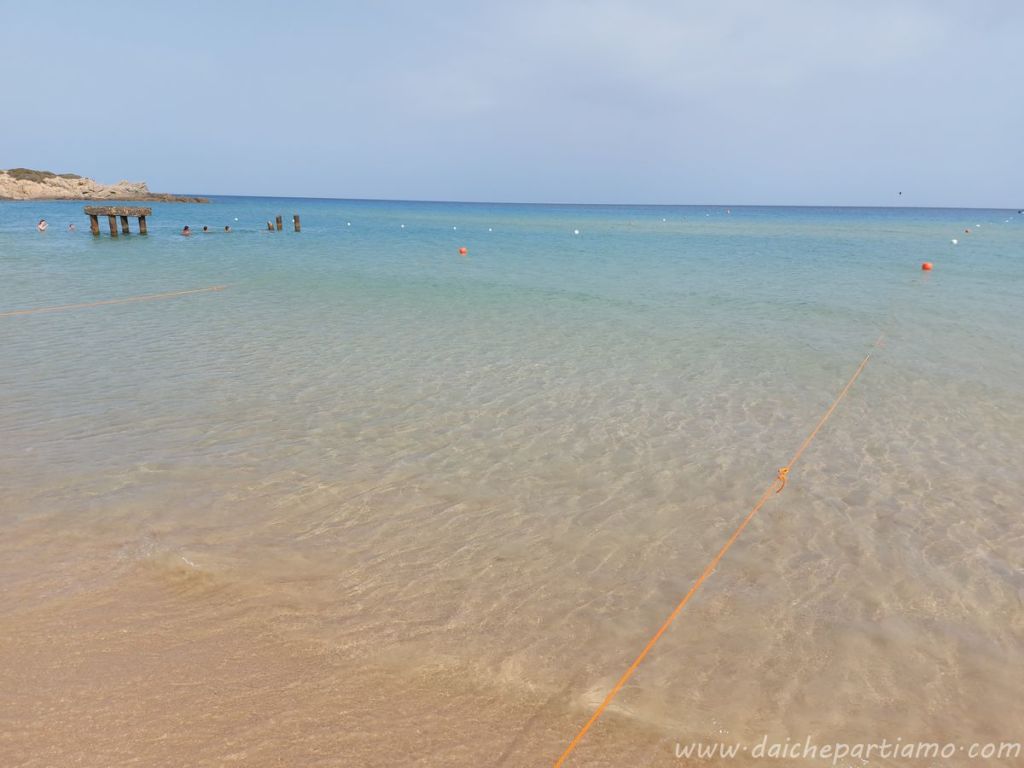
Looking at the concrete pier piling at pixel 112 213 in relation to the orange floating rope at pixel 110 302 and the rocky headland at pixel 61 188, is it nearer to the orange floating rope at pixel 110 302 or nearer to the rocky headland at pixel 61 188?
the orange floating rope at pixel 110 302

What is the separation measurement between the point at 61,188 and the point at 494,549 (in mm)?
138004

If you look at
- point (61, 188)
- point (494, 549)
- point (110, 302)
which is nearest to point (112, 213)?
point (110, 302)

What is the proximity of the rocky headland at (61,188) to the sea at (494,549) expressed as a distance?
121 meters

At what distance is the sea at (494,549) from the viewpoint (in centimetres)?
351

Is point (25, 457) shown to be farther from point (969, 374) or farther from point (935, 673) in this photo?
point (969, 374)

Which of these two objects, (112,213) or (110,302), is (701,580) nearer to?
(110,302)

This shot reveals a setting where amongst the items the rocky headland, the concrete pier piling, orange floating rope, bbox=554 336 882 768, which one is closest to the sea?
orange floating rope, bbox=554 336 882 768

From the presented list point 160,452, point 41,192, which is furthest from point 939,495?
point 41,192

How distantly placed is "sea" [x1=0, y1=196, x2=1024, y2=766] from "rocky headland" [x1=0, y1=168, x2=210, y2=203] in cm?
12133

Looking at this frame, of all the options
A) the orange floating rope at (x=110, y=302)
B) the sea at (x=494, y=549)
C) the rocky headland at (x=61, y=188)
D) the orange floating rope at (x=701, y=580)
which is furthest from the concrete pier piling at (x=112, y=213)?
the rocky headland at (x=61, y=188)

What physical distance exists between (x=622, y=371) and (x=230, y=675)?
8.25 metres

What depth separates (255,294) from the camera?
62.3ft

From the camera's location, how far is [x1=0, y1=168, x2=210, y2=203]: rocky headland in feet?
340

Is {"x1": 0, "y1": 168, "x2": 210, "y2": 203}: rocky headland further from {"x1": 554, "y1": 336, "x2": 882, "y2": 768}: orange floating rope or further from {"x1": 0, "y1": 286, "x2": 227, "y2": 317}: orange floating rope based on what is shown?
{"x1": 554, "y1": 336, "x2": 882, "y2": 768}: orange floating rope
